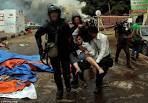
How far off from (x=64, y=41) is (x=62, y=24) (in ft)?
1.16

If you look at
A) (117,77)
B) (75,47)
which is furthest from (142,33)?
(75,47)

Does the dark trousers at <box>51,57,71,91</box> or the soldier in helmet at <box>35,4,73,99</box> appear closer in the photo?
the soldier in helmet at <box>35,4,73,99</box>

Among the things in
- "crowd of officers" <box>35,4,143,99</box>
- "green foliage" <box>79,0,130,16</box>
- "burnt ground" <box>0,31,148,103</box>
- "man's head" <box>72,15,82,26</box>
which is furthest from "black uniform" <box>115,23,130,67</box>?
"green foliage" <box>79,0,130,16</box>

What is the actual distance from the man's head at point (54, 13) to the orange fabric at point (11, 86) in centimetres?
181

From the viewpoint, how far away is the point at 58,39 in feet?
24.2

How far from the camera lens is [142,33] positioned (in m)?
16.6

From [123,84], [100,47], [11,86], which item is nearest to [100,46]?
[100,47]

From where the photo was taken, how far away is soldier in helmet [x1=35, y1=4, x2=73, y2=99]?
7.19 m

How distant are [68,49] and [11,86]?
1.62 metres

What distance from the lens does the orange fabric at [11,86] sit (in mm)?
7949

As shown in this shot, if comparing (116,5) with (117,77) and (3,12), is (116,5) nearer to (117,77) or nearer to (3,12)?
(3,12)

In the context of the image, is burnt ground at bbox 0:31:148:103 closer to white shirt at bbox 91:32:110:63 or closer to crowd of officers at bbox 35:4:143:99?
crowd of officers at bbox 35:4:143:99

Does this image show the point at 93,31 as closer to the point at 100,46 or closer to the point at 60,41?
the point at 100,46

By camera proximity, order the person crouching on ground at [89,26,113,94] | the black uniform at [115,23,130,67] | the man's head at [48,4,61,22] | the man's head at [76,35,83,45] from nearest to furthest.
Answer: the man's head at [48,4,61,22]
the person crouching on ground at [89,26,113,94]
the man's head at [76,35,83,45]
the black uniform at [115,23,130,67]
